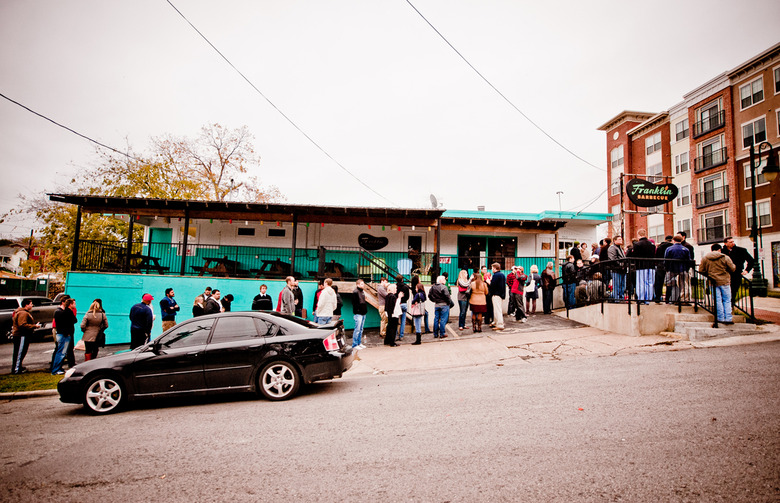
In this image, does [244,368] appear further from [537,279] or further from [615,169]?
[615,169]

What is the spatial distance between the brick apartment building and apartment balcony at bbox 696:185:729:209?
68mm

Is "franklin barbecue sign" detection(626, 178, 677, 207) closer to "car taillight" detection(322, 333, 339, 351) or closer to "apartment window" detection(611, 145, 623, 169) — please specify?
"car taillight" detection(322, 333, 339, 351)

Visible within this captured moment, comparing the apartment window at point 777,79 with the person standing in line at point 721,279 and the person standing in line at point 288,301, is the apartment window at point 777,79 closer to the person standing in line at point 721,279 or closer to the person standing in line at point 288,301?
the person standing in line at point 721,279

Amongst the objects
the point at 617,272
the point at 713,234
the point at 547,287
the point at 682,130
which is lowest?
the point at 547,287

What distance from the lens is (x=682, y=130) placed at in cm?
3284

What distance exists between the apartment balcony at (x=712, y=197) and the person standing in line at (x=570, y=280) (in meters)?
24.1

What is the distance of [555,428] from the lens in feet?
13.6

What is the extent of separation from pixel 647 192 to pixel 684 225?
2104 cm

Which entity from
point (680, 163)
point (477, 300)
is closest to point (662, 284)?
point (477, 300)

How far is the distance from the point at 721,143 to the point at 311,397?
36.1 m

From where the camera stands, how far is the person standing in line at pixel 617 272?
1013cm

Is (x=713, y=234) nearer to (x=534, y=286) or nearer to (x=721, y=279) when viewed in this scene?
(x=534, y=286)

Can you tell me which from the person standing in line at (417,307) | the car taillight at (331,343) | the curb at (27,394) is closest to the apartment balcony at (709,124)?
the person standing in line at (417,307)

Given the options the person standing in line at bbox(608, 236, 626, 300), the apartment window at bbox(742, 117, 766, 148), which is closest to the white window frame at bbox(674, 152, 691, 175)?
the apartment window at bbox(742, 117, 766, 148)
